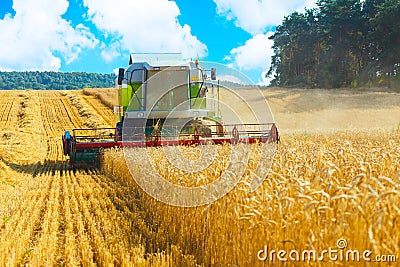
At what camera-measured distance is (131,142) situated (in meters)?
10.8

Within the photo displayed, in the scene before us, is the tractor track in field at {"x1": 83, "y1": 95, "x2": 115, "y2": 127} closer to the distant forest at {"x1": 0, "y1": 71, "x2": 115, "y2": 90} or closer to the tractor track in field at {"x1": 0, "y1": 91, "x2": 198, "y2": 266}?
the tractor track in field at {"x1": 0, "y1": 91, "x2": 198, "y2": 266}

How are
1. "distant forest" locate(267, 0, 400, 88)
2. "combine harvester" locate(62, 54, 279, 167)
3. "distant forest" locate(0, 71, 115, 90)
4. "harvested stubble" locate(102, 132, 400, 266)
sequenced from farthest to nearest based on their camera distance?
"distant forest" locate(0, 71, 115, 90)
"distant forest" locate(267, 0, 400, 88)
"combine harvester" locate(62, 54, 279, 167)
"harvested stubble" locate(102, 132, 400, 266)

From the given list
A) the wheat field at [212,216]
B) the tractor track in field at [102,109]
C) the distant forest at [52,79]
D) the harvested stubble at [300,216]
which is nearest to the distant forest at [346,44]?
the tractor track in field at [102,109]

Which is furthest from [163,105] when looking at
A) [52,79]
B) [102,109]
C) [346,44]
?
[52,79]

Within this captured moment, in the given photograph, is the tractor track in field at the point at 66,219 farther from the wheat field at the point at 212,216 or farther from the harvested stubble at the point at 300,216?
the harvested stubble at the point at 300,216

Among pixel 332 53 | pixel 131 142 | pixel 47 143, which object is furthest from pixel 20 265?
pixel 332 53

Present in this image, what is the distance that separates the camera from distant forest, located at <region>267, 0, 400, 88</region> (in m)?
37.1

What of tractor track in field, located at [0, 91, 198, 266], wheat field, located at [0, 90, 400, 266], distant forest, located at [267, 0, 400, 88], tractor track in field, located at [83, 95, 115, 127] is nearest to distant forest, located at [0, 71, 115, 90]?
distant forest, located at [267, 0, 400, 88]

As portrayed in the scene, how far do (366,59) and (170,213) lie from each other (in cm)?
4142

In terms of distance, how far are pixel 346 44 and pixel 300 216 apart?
138ft

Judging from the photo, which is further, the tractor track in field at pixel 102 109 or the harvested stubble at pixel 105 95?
the harvested stubble at pixel 105 95

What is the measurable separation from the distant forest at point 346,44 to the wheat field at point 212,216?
112 ft

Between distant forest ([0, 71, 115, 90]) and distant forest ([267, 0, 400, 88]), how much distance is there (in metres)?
68.8

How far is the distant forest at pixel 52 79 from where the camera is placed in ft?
355
